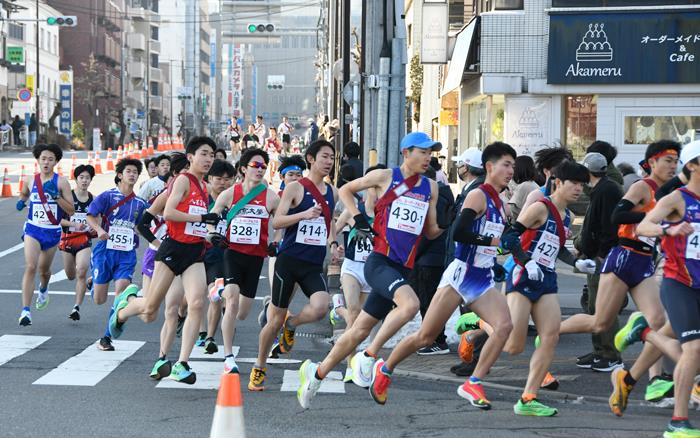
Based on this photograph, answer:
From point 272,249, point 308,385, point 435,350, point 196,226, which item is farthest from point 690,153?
point 435,350

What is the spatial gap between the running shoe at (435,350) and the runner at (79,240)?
4.25 meters

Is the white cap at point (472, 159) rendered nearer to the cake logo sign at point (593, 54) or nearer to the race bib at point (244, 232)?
the race bib at point (244, 232)

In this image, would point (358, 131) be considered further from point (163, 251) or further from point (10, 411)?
point (10, 411)

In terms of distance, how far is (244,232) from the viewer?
414 inches

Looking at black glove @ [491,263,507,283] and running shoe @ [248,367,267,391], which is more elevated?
black glove @ [491,263,507,283]

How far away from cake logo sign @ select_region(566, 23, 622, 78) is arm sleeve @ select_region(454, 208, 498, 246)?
1949cm

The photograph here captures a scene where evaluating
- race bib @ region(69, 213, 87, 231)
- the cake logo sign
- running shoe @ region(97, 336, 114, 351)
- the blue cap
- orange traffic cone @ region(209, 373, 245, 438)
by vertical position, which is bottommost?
running shoe @ region(97, 336, 114, 351)

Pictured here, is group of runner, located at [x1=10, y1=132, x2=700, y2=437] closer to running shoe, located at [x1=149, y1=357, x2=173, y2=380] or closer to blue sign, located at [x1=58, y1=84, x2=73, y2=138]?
running shoe, located at [x1=149, y1=357, x2=173, y2=380]

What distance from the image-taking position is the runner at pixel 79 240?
46.2 ft

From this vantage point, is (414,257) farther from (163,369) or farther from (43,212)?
(43,212)

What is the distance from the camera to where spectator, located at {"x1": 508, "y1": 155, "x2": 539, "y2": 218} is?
12008 millimetres

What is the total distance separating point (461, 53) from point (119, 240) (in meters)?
17.7

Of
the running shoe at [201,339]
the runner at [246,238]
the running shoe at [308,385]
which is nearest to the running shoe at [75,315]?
the running shoe at [201,339]

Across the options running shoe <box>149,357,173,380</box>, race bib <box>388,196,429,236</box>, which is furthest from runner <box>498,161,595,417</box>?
running shoe <box>149,357,173,380</box>
